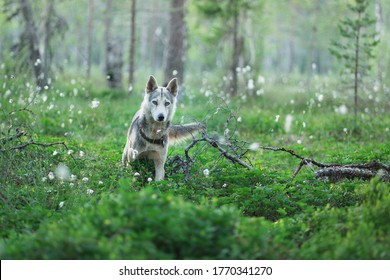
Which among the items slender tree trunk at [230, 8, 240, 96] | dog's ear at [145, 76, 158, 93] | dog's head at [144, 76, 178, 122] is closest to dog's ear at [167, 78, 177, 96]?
dog's head at [144, 76, 178, 122]

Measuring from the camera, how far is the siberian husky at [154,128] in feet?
25.1

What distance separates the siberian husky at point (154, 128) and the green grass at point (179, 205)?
24 centimetres

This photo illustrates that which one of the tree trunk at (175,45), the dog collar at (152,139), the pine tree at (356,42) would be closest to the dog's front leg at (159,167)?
the dog collar at (152,139)

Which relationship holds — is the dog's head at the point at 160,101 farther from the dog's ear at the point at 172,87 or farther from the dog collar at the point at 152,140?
the dog collar at the point at 152,140

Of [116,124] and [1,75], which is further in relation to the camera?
[116,124]

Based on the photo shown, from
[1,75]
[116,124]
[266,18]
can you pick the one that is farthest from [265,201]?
[266,18]

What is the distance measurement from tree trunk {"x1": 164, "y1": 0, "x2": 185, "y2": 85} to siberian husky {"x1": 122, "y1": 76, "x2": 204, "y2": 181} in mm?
8774

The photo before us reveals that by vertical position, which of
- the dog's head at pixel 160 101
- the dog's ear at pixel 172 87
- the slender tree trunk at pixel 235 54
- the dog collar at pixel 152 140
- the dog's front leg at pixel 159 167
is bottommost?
the dog's front leg at pixel 159 167

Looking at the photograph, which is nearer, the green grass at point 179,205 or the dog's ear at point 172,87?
the green grass at point 179,205

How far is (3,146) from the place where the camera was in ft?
22.0

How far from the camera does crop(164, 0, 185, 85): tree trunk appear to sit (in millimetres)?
16781

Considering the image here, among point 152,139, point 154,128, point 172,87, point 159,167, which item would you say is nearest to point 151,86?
point 172,87
